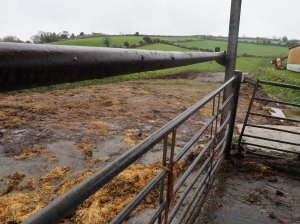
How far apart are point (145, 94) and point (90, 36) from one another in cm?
2509

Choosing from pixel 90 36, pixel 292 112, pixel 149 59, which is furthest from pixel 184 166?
pixel 90 36

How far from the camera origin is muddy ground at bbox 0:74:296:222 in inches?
198

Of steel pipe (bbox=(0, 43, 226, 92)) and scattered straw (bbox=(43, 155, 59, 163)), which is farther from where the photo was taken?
scattered straw (bbox=(43, 155, 59, 163))

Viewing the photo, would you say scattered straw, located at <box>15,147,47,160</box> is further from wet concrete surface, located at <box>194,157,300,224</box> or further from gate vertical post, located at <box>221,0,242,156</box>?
gate vertical post, located at <box>221,0,242,156</box>

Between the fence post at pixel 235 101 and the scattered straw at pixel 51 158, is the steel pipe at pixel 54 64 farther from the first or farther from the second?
the scattered straw at pixel 51 158

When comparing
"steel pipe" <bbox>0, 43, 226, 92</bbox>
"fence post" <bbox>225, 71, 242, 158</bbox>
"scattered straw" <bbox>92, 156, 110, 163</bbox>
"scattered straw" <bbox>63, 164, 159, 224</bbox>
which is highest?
"steel pipe" <bbox>0, 43, 226, 92</bbox>

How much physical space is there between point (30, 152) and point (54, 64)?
19.4 feet

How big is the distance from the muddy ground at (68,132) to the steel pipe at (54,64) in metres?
3.55

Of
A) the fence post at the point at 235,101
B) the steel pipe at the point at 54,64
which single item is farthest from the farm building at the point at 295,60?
the steel pipe at the point at 54,64

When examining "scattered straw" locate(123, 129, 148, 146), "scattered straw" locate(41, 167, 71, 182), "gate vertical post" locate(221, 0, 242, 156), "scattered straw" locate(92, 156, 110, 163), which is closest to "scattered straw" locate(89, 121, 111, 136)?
"scattered straw" locate(123, 129, 148, 146)

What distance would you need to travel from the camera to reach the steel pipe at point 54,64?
0.50m

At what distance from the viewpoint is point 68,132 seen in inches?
291

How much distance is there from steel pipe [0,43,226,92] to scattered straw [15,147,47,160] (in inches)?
213

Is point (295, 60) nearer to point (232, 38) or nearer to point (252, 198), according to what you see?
point (232, 38)
